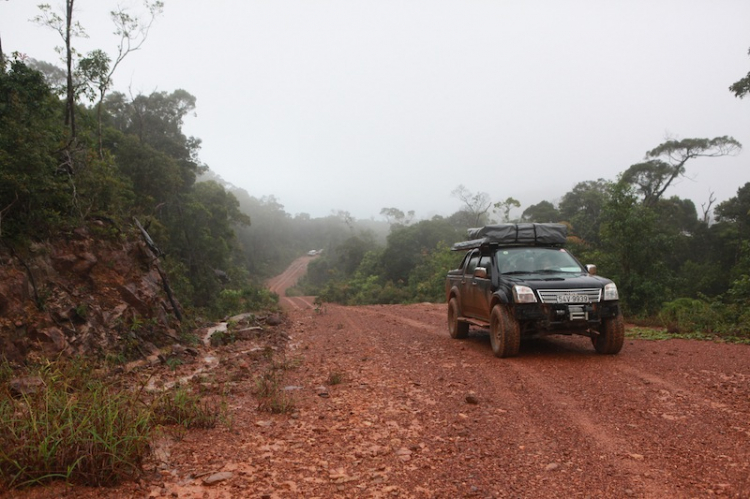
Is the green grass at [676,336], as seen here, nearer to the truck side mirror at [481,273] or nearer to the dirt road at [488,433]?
the dirt road at [488,433]

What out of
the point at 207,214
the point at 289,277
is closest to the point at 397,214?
the point at 289,277

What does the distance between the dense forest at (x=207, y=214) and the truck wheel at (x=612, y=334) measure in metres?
3.35

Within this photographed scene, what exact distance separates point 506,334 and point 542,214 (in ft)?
117

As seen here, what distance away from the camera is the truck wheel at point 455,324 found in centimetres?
908

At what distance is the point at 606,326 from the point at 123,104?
28.4m

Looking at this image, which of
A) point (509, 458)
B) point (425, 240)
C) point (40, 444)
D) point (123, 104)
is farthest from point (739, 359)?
point (425, 240)

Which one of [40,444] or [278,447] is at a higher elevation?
[40,444]

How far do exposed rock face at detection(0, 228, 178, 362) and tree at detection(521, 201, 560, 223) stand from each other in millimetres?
33852

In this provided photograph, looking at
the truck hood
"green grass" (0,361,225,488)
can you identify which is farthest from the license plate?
"green grass" (0,361,225,488)

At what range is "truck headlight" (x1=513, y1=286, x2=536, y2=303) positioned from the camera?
258 inches

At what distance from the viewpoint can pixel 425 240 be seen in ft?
141

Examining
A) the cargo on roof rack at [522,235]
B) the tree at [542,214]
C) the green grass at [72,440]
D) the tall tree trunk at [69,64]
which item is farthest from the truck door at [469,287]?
the tree at [542,214]

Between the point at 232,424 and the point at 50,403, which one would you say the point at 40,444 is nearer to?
the point at 50,403

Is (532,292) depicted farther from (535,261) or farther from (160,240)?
(160,240)
